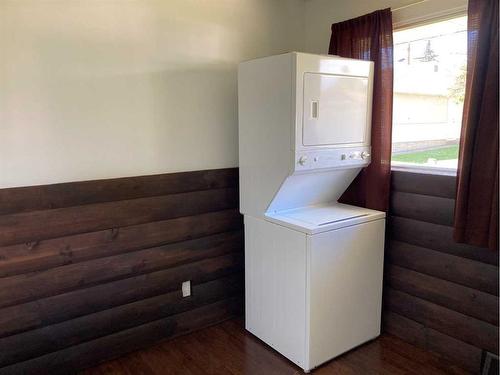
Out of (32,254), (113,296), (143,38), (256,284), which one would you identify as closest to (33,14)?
(143,38)

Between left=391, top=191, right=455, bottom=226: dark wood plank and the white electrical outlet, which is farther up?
left=391, top=191, right=455, bottom=226: dark wood plank

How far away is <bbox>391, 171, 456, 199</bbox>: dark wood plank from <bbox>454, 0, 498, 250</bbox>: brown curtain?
16 centimetres

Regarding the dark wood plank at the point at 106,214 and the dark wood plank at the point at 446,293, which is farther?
the dark wood plank at the point at 446,293

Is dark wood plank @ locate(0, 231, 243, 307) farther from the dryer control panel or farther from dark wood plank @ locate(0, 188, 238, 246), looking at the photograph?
the dryer control panel

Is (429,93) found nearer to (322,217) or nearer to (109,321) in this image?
(322,217)

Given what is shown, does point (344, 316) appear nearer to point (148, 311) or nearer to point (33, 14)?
point (148, 311)

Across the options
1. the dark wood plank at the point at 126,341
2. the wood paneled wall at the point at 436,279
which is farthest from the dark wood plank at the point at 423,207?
the dark wood plank at the point at 126,341

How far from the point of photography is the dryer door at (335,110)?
87.3 inches

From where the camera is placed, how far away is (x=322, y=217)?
7.98 feet

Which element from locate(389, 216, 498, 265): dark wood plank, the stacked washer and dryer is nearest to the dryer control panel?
the stacked washer and dryer

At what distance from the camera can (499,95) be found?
195cm

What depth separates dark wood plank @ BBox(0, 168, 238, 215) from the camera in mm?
2068

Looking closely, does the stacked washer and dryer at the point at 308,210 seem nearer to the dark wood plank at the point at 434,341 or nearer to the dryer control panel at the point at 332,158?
the dryer control panel at the point at 332,158

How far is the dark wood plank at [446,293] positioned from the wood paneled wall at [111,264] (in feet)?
3.52
